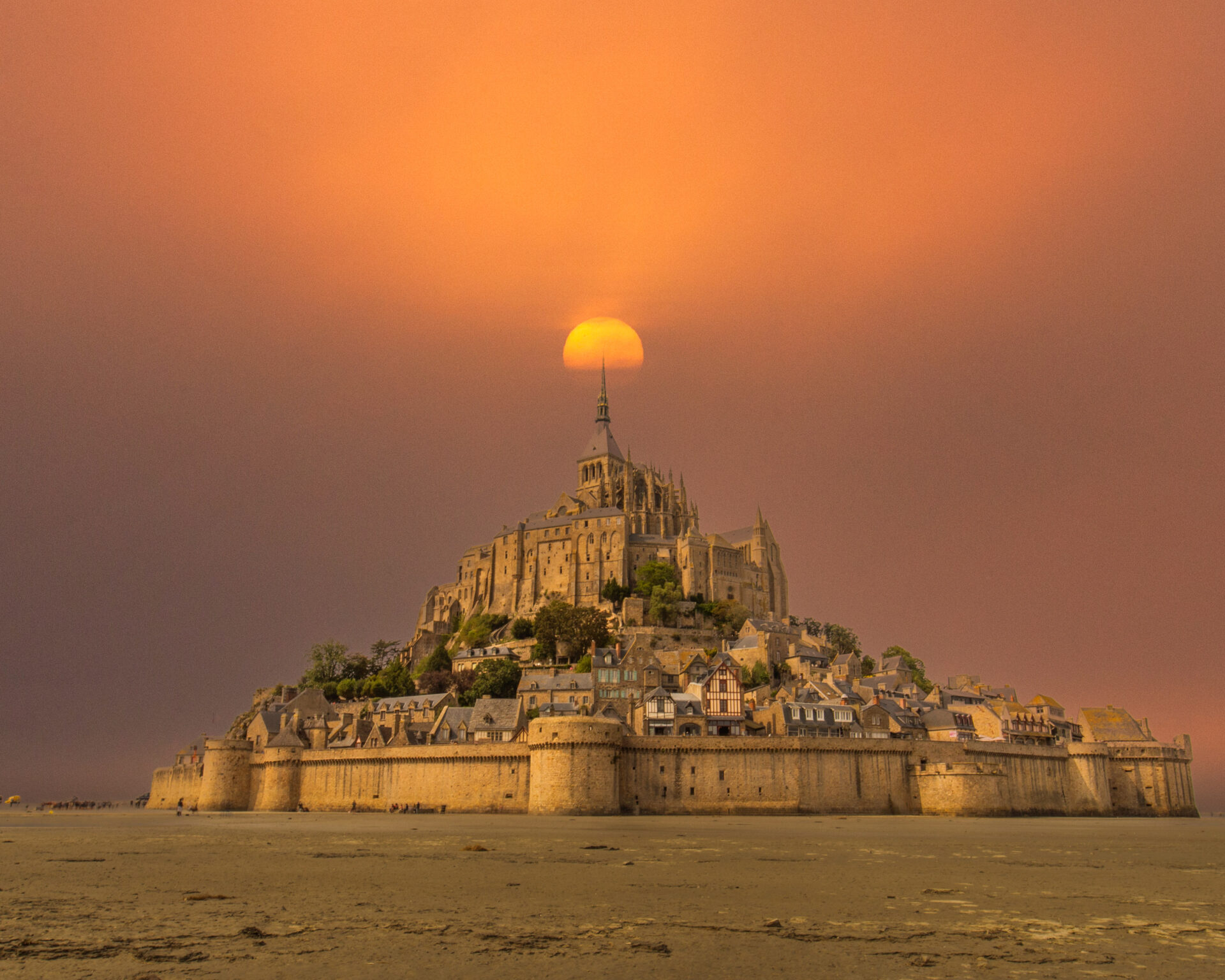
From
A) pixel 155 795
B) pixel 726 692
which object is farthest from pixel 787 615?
pixel 155 795

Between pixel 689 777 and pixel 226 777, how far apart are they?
36.0 metres

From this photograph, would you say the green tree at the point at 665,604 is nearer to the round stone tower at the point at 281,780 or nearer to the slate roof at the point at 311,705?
the slate roof at the point at 311,705

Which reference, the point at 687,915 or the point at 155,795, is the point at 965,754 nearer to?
the point at 687,915

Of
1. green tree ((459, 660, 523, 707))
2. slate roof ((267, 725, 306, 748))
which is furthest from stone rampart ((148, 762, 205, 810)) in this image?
green tree ((459, 660, 523, 707))

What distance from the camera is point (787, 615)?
121 m

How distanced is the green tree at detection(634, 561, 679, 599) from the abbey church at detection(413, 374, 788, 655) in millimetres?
1418

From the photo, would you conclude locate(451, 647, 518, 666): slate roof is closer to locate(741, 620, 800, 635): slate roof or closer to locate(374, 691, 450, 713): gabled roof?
locate(374, 691, 450, 713): gabled roof

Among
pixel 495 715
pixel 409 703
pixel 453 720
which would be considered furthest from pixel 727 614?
pixel 453 720

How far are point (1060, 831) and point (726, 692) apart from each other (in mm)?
29083

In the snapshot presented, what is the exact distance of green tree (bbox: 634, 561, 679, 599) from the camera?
109250mm

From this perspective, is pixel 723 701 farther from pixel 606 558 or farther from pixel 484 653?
pixel 606 558

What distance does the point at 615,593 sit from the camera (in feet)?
362

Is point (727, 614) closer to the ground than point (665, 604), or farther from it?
closer to the ground

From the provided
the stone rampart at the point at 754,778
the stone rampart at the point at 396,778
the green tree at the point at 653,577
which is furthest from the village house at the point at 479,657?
the stone rampart at the point at 754,778
